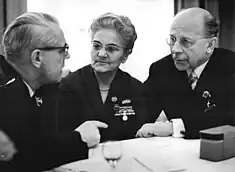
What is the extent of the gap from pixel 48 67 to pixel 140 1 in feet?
1.71

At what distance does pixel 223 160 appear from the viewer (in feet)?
4.72

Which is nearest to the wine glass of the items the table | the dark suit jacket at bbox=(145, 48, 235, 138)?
the table

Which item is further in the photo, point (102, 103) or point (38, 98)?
point (102, 103)

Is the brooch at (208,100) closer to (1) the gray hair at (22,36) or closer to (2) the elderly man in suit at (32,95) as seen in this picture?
(2) the elderly man in suit at (32,95)

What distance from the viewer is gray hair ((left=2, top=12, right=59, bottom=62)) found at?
1.34 meters

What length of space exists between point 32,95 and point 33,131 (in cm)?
15

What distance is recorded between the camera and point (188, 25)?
5.41ft

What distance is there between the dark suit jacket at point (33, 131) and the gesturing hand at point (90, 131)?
0.06 meters

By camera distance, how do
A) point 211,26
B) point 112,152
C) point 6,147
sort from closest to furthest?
point 6,147 → point 112,152 → point 211,26

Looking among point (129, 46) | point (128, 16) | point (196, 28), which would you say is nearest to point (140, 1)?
point (128, 16)

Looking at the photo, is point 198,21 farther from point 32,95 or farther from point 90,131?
point 32,95

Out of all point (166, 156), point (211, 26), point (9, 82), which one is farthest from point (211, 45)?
point (9, 82)

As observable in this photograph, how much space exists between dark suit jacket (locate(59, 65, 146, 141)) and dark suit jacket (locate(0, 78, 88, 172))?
0.21 ft

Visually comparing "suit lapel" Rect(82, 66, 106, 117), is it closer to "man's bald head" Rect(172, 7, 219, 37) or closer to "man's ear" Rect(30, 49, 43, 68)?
"man's ear" Rect(30, 49, 43, 68)
